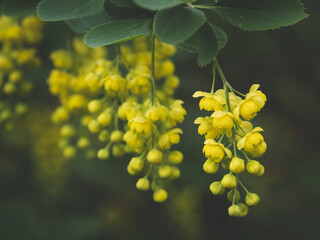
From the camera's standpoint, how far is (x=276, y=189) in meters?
3.60

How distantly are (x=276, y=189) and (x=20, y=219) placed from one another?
2268 millimetres

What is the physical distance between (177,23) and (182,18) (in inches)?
1.0

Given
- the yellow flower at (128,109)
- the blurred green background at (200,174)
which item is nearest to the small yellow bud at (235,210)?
the yellow flower at (128,109)

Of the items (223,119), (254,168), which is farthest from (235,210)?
(223,119)

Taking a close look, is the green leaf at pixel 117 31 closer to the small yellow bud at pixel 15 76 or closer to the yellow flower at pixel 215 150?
the yellow flower at pixel 215 150

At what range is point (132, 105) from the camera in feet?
4.97

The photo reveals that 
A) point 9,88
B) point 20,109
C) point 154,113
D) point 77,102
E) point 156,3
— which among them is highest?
point 156,3

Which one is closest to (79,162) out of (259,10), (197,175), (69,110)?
(197,175)

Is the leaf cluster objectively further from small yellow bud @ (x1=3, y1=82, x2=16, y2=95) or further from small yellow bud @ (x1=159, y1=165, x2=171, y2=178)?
small yellow bud @ (x1=3, y1=82, x2=16, y2=95)

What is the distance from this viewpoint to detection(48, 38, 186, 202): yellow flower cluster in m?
1.42

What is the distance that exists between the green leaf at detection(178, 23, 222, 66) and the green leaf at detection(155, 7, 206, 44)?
0.12m

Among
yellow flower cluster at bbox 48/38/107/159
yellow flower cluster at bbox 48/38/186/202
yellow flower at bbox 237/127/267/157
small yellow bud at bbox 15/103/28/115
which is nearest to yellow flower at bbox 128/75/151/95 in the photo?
yellow flower cluster at bbox 48/38/186/202

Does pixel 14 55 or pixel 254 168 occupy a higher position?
pixel 254 168

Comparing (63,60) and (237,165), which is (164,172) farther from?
(63,60)
